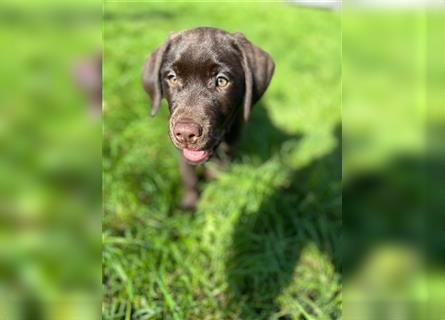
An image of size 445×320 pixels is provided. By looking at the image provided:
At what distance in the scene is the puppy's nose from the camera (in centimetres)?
236

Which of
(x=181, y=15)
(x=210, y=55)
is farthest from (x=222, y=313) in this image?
(x=181, y=15)

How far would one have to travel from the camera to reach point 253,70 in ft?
10.5

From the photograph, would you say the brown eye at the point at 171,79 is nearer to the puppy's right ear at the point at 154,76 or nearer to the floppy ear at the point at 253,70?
the puppy's right ear at the point at 154,76

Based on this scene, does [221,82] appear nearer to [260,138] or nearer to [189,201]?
[189,201]

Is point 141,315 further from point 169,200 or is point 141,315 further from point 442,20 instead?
point 442,20

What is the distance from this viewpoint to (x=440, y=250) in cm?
146

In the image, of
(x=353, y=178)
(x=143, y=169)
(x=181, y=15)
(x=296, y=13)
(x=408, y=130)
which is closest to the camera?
(x=408, y=130)

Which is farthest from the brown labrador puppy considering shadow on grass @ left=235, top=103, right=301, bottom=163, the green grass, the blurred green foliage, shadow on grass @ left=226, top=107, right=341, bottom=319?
shadow on grass @ left=235, top=103, right=301, bottom=163

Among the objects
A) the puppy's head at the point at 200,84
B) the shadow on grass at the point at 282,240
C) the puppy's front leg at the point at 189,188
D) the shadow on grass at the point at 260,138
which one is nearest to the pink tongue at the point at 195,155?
the puppy's head at the point at 200,84

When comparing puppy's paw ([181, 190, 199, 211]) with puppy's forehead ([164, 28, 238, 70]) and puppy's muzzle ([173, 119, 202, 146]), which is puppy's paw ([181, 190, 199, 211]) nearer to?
puppy's forehead ([164, 28, 238, 70])

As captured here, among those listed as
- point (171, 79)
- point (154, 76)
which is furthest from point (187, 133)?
point (154, 76)

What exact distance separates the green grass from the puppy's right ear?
47.2 inches

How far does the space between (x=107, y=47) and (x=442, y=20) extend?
508 cm

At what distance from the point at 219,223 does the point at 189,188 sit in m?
0.50
